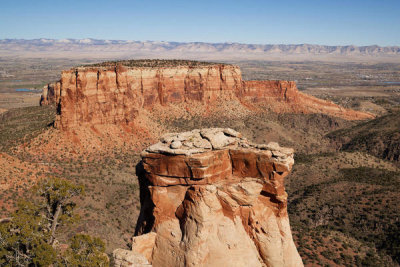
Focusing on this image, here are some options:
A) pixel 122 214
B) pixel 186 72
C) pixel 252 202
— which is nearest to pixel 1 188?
pixel 122 214

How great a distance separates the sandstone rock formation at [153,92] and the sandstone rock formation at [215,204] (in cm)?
4026

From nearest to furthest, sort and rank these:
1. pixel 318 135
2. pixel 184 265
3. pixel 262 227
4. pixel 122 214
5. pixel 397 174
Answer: pixel 184 265
pixel 262 227
pixel 122 214
pixel 397 174
pixel 318 135

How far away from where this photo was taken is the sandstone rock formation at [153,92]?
174 feet

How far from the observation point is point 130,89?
62.5 meters

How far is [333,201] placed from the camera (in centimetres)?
4153

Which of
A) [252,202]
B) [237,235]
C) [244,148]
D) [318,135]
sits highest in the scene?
[244,148]

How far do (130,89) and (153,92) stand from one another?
34.7 ft

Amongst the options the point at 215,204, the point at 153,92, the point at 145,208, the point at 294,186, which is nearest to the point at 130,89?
the point at 153,92

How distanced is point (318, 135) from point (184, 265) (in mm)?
82808

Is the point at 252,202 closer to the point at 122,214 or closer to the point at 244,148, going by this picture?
the point at 244,148

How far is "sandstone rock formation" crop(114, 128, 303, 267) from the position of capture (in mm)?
15992

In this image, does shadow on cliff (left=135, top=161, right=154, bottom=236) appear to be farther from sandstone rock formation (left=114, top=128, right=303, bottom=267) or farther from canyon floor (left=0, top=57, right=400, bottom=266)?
canyon floor (left=0, top=57, right=400, bottom=266)

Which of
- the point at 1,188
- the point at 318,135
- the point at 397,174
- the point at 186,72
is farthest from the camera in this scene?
the point at 318,135

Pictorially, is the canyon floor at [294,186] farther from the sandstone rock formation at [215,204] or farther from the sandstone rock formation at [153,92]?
the sandstone rock formation at [215,204]
